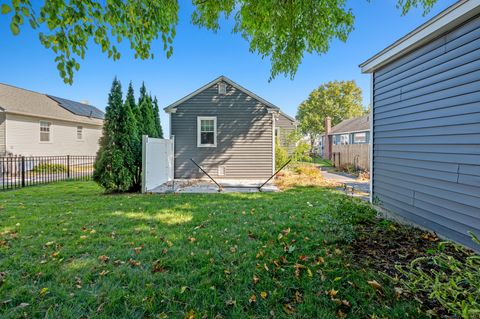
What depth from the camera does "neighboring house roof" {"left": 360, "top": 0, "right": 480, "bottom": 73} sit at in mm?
3082

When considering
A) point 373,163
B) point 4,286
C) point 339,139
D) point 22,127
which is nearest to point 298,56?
point 373,163

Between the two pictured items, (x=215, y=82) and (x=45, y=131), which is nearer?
(x=215, y=82)

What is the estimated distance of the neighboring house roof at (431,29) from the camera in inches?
121

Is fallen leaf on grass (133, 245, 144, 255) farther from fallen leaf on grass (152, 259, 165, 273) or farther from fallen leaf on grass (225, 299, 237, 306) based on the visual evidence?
fallen leaf on grass (225, 299, 237, 306)

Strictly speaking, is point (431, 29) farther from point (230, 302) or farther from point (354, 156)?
point (354, 156)

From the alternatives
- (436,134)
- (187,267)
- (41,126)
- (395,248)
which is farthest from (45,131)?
(436,134)

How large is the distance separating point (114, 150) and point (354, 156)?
13.3 m

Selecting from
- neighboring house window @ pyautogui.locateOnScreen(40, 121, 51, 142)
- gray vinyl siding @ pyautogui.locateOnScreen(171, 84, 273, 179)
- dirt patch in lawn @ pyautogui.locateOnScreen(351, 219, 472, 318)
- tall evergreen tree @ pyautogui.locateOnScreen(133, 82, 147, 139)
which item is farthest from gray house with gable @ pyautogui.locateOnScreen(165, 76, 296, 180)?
neighboring house window @ pyautogui.locateOnScreen(40, 121, 51, 142)

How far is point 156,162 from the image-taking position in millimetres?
8242

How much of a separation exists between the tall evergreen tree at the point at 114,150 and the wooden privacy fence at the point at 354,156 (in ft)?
39.4

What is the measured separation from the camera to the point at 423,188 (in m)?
4.00

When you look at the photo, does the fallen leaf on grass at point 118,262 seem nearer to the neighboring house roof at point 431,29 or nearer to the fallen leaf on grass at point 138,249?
the fallen leaf on grass at point 138,249

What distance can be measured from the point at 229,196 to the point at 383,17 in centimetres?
686

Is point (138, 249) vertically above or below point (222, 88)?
below
